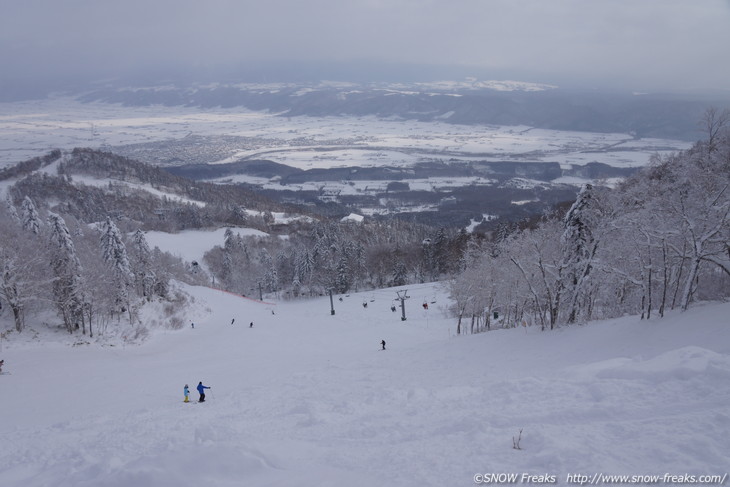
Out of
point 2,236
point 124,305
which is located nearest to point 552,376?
point 124,305

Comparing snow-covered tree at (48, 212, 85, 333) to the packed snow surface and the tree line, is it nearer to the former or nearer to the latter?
the packed snow surface

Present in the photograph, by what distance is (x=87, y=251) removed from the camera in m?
40.5

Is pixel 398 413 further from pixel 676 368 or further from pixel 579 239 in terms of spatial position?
pixel 579 239

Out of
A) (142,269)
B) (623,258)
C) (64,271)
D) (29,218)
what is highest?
(623,258)

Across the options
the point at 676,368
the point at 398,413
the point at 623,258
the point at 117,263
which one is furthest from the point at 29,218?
the point at 676,368

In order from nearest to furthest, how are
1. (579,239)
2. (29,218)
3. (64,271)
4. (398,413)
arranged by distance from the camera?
(398,413)
(579,239)
(64,271)
(29,218)

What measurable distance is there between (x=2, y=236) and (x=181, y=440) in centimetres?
3269

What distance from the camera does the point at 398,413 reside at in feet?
38.1

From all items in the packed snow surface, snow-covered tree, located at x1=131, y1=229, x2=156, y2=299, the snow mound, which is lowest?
snow-covered tree, located at x1=131, y1=229, x2=156, y2=299

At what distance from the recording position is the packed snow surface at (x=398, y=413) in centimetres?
736

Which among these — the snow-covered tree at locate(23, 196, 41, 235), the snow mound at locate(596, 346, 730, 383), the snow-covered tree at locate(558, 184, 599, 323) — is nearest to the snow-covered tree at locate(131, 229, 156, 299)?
the snow-covered tree at locate(23, 196, 41, 235)

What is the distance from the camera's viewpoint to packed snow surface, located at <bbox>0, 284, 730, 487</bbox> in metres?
7.36

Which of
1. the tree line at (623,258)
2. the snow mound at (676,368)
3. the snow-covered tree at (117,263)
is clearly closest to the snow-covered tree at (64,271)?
the snow-covered tree at (117,263)

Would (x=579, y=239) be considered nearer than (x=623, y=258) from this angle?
Yes
